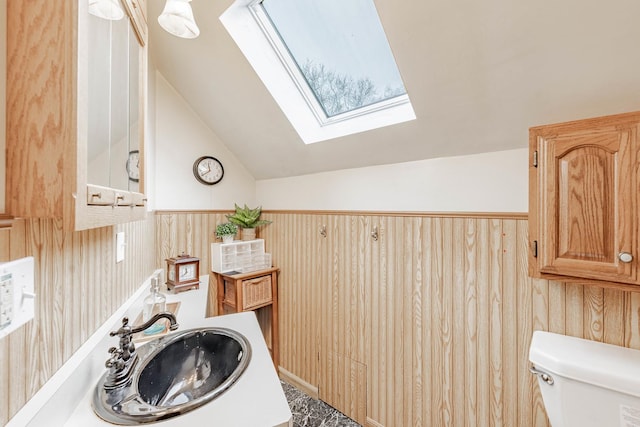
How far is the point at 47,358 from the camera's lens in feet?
2.20

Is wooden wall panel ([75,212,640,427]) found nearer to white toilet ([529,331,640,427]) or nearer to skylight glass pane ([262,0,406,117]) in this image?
white toilet ([529,331,640,427])

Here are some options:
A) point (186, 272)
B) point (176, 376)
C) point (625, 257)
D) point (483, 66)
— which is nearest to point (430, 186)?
point (483, 66)

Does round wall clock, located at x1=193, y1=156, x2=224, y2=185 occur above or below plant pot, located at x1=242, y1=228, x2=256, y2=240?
above

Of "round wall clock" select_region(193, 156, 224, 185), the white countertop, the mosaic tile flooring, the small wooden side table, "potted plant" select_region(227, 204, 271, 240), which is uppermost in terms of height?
"round wall clock" select_region(193, 156, 224, 185)

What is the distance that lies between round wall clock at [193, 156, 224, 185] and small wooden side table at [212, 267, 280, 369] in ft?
2.83

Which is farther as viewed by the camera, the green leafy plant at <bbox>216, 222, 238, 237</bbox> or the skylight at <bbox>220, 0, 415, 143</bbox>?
the green leafy plant at <bbox>216, 222, 238, 237</bbox>

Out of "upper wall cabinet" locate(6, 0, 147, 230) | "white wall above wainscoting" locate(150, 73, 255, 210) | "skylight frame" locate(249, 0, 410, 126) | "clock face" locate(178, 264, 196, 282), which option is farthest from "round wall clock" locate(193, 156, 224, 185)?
"upper wall cabinet" locate(6, 0, 147, 230)

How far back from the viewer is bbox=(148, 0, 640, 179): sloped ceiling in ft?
3.02

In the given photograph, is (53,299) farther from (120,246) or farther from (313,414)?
(313,414)

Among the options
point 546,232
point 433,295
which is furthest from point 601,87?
point 433,295

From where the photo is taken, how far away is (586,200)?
98 cm

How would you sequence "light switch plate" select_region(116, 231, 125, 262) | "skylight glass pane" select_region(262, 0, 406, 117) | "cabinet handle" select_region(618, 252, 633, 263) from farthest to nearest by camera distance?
"skylight glass pane" select_region(262, 0, 406, 117) < "light switch plate" select_region(116, 231, 125, 262) < "cabinet handle" select_region(618, 252, 633, 263)

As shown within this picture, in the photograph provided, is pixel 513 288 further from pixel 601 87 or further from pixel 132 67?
pixel 132 67

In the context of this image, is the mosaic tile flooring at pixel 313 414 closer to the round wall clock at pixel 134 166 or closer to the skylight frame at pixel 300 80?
the round wall clock at pixel 134 166
